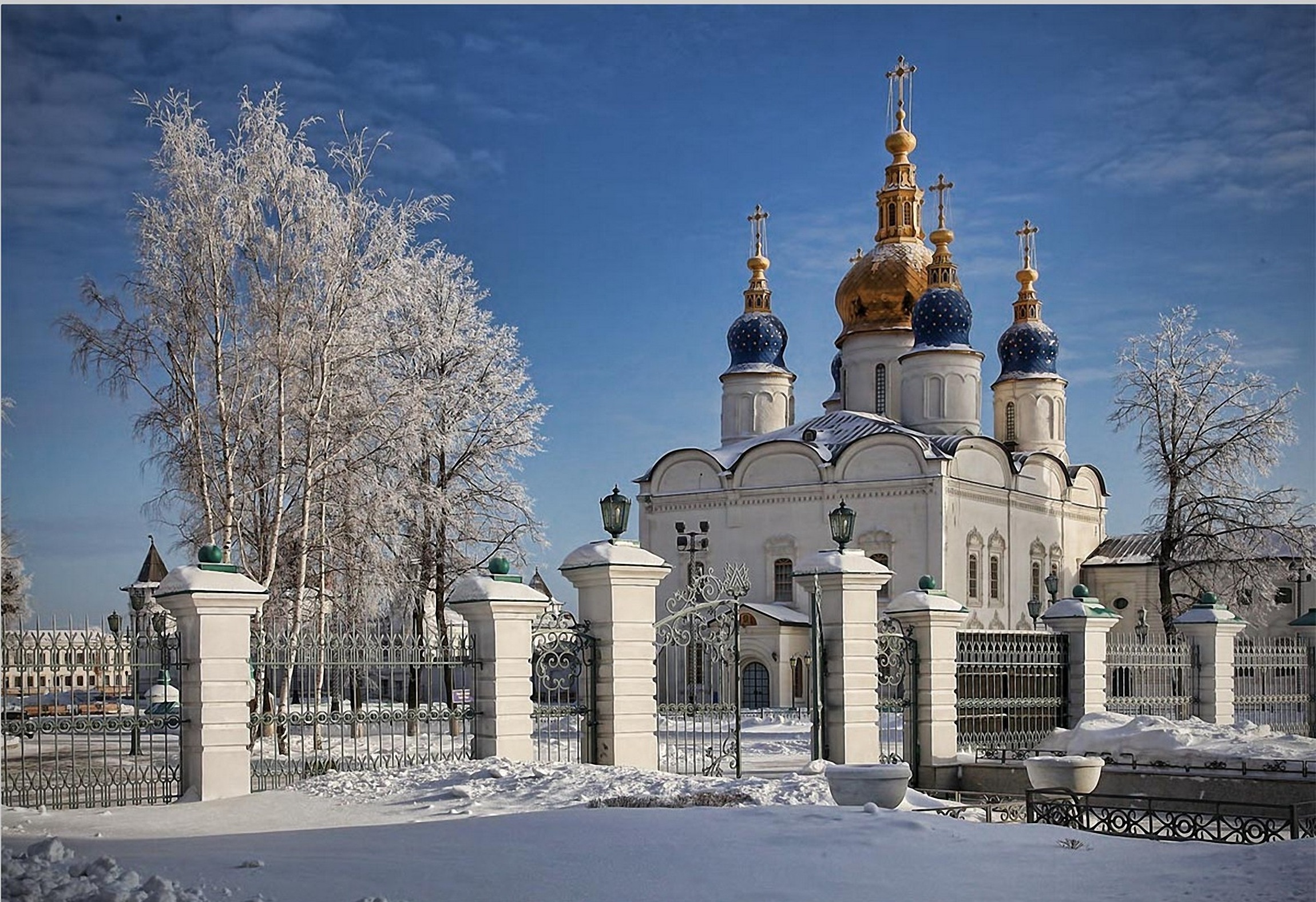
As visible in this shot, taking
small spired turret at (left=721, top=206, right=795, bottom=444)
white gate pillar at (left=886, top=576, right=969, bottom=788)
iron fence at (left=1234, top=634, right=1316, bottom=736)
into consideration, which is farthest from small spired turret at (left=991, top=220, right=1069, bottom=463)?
white gate pillar at (left=886, top=576, right=969, bottom=788)

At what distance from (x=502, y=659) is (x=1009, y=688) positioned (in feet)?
20.5

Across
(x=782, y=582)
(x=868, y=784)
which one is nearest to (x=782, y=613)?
(x=782, y=582)

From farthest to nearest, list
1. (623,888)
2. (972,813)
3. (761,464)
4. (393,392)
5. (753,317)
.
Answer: (753,317) → (761,464) → (393,392) → (972,813) → (623,888)

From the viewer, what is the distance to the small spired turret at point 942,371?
37.4m

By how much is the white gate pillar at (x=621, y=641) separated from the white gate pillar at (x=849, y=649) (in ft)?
5.88

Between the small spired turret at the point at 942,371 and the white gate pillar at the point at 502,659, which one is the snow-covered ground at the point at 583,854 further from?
the small spired turret at the point at 942,371

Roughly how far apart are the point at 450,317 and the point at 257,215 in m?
5.95

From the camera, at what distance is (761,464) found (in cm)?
3666

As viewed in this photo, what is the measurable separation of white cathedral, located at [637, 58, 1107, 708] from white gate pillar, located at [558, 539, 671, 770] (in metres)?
20.0

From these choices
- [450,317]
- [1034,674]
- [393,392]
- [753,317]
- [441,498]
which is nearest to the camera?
[1034,674]

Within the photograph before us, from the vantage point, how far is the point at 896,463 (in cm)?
3506

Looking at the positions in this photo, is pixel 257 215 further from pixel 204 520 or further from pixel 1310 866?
pixel 1310 866

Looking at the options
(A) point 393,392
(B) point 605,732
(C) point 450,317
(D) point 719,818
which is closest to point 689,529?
(C) point 450,317

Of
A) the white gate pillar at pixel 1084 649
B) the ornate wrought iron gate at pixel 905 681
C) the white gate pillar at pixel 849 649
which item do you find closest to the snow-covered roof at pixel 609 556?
the white gate pillar at pixel 849 649
